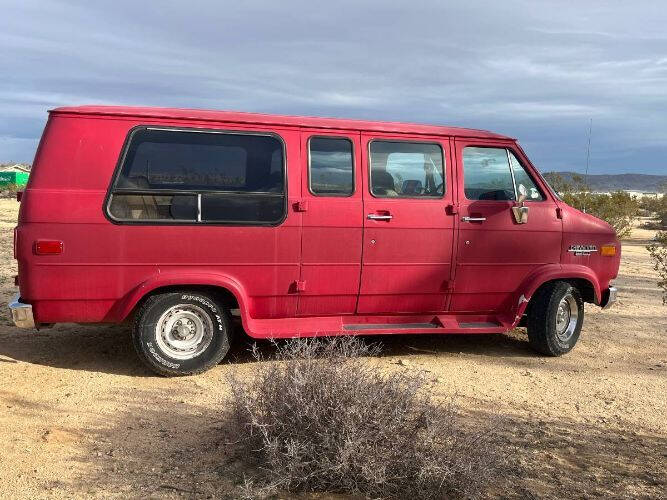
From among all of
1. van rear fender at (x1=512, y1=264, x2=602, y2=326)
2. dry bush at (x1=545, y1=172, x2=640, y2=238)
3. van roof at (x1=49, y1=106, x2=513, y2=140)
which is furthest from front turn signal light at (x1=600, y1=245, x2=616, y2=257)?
dry bush at (x1=545, y1=172, x2=640, y2=238)

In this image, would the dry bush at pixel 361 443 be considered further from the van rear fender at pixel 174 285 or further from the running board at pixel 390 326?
the running board at pixel 390 326

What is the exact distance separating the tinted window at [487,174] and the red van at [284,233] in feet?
0.05

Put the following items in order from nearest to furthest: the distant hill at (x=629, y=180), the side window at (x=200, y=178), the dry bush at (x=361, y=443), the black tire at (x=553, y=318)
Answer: the dry bush at (x=361, y=443)
the side window at (x=200, y=178)
the black tire at (x=553, y=318)
the distant hill at (x=629, y=180)

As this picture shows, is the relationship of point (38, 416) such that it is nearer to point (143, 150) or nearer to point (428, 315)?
point (143, 150)

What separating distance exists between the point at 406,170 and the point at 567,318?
245 centimetres

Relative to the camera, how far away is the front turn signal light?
6.57 m

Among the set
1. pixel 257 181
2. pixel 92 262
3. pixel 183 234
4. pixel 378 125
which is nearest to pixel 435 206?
pixel 378 125

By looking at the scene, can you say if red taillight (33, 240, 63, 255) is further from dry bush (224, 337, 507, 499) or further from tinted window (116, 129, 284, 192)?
dry bush (224, 337, 507, 499)

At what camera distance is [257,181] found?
5594mm

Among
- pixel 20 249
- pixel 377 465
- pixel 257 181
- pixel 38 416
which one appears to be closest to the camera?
pixel 377 465

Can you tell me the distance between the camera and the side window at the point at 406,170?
5.91 metres

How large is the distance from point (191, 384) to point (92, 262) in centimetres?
132

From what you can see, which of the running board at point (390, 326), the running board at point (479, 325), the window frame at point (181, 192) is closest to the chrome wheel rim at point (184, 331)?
the window frame at point (181, 192)

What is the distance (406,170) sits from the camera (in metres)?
6.03
